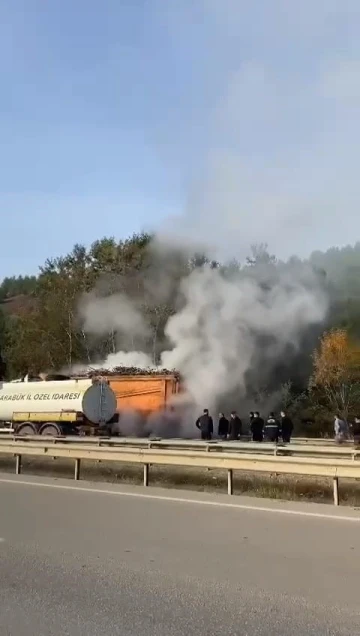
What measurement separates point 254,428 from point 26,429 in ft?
27.4

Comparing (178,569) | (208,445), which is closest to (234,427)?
(208,445)

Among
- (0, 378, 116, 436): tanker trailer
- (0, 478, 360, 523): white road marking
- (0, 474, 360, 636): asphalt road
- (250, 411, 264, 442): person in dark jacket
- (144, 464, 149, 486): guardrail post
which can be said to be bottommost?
(0, 474, 360, 636): asphalt road

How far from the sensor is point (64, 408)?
1037 inches

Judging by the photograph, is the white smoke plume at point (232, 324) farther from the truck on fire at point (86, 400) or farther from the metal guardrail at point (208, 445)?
the metal guardrail at point (208, 445)

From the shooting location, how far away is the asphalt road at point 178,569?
540 cm

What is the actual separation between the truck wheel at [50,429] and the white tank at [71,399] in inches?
20.3

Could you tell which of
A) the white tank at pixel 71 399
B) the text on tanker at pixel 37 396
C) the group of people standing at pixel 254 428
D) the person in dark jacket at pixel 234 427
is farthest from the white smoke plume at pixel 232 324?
the text on tanker at pixel 37 396

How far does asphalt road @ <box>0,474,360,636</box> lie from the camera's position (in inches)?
213

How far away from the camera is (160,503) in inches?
455

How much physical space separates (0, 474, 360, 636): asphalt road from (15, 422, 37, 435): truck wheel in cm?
1565

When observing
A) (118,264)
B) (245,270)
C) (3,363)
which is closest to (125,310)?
(118,264)

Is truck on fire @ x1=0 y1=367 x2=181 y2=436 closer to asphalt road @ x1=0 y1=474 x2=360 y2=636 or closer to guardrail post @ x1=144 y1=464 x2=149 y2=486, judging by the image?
guardrail post @ x1=144 y1=464 x2=149 y2=486

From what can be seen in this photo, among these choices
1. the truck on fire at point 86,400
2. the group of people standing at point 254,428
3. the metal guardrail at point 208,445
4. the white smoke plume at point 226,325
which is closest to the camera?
the metal guardrail at point 208,445

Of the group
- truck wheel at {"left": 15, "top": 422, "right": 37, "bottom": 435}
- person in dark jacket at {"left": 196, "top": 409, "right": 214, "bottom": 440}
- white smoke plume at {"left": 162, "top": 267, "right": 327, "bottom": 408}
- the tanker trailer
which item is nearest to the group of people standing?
person in dark jacket at {"left": 196, "top": 409, "right": 214, "bottom": 440}
